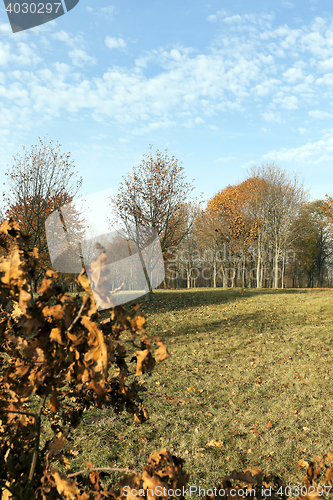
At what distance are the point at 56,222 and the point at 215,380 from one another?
39.5 ft

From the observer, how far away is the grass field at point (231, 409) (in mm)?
3594

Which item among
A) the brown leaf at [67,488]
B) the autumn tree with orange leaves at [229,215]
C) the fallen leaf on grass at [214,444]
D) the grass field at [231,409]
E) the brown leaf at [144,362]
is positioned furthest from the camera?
the autumn tree with orange leaves at [229,215]

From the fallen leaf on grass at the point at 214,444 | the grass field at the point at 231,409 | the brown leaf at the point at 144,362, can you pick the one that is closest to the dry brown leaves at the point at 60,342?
the brown leaf at the point at 144,362

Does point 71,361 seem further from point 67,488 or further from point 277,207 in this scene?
point 277,207

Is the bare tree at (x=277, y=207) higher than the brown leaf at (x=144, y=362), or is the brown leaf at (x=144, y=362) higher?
the bare tree at (x=277, y=207)

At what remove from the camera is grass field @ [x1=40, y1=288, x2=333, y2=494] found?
3.59 metres

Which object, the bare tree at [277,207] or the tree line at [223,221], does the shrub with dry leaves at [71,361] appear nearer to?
the tree line at [223,221]

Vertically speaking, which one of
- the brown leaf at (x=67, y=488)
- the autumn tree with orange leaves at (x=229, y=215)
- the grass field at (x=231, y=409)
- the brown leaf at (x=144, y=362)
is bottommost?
the grass field at (x=231, y=409)

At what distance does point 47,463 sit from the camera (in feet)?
4.48

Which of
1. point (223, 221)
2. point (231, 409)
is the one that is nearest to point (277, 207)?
point (223, 221)

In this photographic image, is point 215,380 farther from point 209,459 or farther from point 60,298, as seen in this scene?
point 60,298

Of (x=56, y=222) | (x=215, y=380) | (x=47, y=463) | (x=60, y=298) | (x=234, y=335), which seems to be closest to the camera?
(x=60, y=298)

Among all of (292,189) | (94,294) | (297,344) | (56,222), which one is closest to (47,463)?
(94,294)

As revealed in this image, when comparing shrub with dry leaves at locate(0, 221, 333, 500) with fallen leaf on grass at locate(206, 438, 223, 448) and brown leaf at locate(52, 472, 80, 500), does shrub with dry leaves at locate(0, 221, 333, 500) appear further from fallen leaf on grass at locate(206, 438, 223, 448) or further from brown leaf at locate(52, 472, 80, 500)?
fallen leaf on grass at locate(206, 438, 223, 448)
